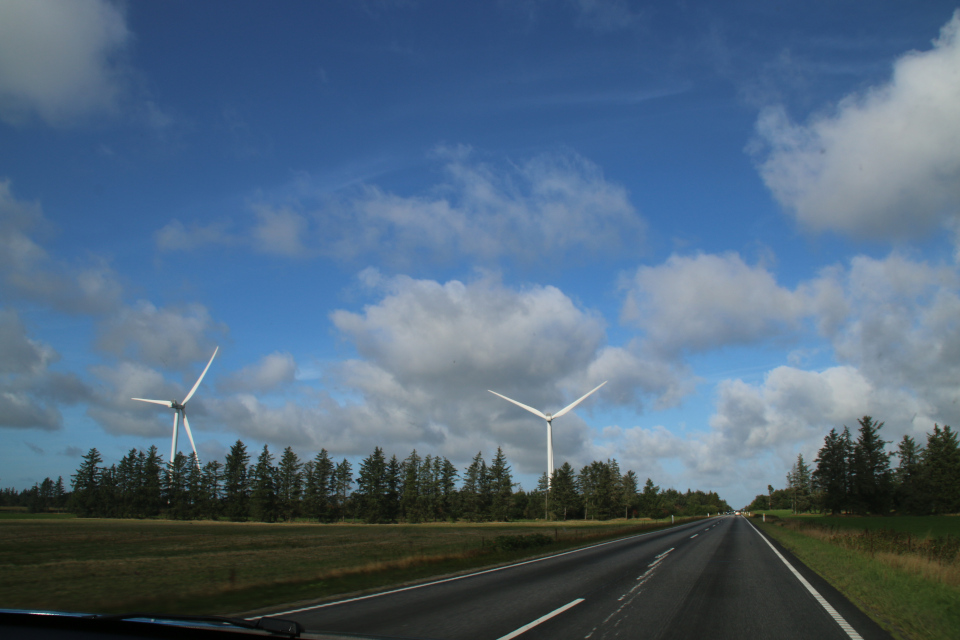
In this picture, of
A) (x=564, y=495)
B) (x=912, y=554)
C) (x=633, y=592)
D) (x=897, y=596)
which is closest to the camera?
(x=897, y=596)

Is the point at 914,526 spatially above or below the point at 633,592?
below

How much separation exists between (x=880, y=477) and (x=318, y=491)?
116971mm

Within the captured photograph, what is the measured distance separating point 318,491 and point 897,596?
119 metres

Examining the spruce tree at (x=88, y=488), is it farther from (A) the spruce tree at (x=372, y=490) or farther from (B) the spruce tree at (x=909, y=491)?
(B) the spruce tree at (x=909, y=491)

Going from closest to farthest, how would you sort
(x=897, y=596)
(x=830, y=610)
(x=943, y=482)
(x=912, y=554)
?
(x=830, y=610)
(x=897, y=596)
(x=912, y=554)
(x=943, y=482)

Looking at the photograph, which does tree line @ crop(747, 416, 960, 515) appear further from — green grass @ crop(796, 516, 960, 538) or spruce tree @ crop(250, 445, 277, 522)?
spruce tree @ crop(250, 445, 277, 522)

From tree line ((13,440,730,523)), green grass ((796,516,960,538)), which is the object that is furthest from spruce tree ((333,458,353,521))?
green grass ((796,516,960,538))

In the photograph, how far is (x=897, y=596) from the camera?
12.1 metres

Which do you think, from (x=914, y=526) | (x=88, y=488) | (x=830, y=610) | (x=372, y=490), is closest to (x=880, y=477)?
(x=914, y=526)

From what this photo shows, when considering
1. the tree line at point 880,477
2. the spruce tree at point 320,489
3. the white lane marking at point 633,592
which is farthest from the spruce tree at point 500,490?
the white lane marking at point 633,592

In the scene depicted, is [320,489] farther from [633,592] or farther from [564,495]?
[633,592]

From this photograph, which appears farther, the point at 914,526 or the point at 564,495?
the point at 564,495

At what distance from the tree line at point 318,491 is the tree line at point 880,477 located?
46.7 m

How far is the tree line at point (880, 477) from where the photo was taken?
102125mm
